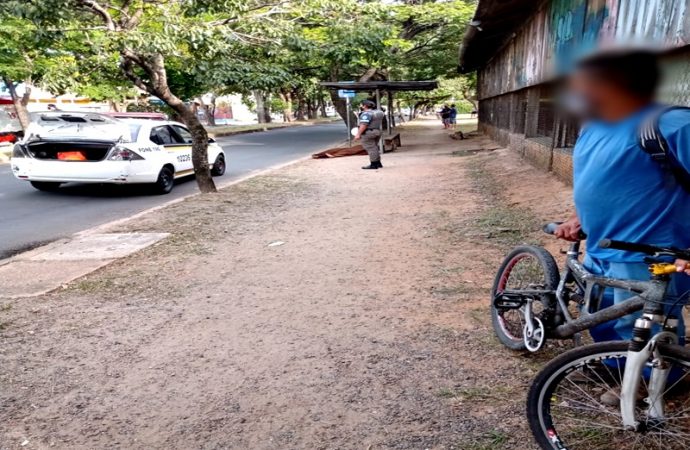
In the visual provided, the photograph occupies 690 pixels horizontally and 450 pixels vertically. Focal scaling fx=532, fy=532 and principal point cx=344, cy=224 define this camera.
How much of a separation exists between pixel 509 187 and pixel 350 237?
390 cm

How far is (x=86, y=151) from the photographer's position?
9.59 meters

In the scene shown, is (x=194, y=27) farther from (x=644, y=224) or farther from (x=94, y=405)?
(x=644, y=224)

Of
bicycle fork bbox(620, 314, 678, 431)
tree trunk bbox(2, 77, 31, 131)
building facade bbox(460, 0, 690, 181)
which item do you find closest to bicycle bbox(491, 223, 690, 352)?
bicycle fork bbox(620, 314, 678, 431)

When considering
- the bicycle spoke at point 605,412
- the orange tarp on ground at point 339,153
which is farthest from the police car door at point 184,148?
the bicycle spoke at point 605,412

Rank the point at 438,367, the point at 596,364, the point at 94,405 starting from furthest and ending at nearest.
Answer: the point at 438,367
the point at 94,405
the point at 596,364

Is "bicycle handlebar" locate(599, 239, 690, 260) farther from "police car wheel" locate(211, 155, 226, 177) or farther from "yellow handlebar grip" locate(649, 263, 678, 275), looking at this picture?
"police car wheel" locate(211, 155, 226, 177)

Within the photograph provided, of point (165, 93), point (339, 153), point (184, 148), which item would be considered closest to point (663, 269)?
point (165, 93)

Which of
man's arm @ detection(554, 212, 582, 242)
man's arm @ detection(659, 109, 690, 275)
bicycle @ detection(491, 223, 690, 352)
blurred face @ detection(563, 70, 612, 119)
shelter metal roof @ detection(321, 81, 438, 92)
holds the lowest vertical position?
bicycle @ detection(491, 223, 690, 352)

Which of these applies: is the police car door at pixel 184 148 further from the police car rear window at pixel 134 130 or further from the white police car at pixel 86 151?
the police car rear window at pixel 134 130

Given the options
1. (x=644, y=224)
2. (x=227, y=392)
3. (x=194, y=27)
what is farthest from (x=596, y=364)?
(x=194, y=27)

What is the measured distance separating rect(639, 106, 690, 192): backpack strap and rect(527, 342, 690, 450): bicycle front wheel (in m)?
0.62

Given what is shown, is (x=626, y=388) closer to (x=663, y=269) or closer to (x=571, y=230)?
(x=663, y=269)

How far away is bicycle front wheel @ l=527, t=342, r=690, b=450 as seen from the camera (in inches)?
79.5

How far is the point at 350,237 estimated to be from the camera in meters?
6.45
